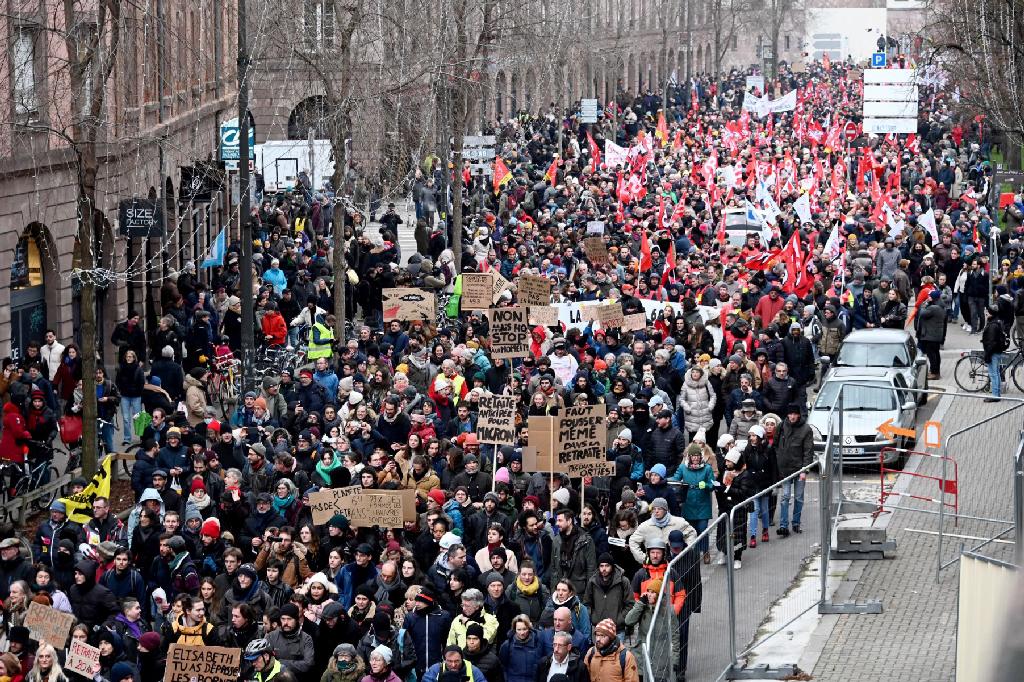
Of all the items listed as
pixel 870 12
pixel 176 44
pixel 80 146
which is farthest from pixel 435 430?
pixel 870 12

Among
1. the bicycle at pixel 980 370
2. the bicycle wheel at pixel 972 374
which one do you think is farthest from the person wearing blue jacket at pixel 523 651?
the bicycle wheel at pixel 972 374

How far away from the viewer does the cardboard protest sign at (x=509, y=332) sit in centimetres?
2123

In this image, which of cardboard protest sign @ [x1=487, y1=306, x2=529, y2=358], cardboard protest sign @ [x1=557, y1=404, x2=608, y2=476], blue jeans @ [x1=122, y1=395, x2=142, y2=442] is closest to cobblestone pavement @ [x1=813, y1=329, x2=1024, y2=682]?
cardboard protest sign @ [x1=557, y1=404, x2=608, y2=476]

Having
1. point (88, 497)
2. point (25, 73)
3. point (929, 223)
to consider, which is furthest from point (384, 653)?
point (929, 223)

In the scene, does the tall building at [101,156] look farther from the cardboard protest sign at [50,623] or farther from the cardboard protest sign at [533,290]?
the cardboard protest sign at [50,623]

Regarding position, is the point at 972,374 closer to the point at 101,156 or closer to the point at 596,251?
the point at 596,251

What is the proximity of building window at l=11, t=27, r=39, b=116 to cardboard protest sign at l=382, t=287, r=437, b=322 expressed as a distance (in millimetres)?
4931

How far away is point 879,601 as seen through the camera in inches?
623

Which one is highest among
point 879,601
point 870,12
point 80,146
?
point 870,12

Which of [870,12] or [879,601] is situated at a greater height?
[870,12]

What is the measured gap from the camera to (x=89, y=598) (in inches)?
531

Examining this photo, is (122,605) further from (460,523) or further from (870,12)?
(870,12)

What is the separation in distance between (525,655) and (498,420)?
519cm

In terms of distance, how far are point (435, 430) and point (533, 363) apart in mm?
4918
